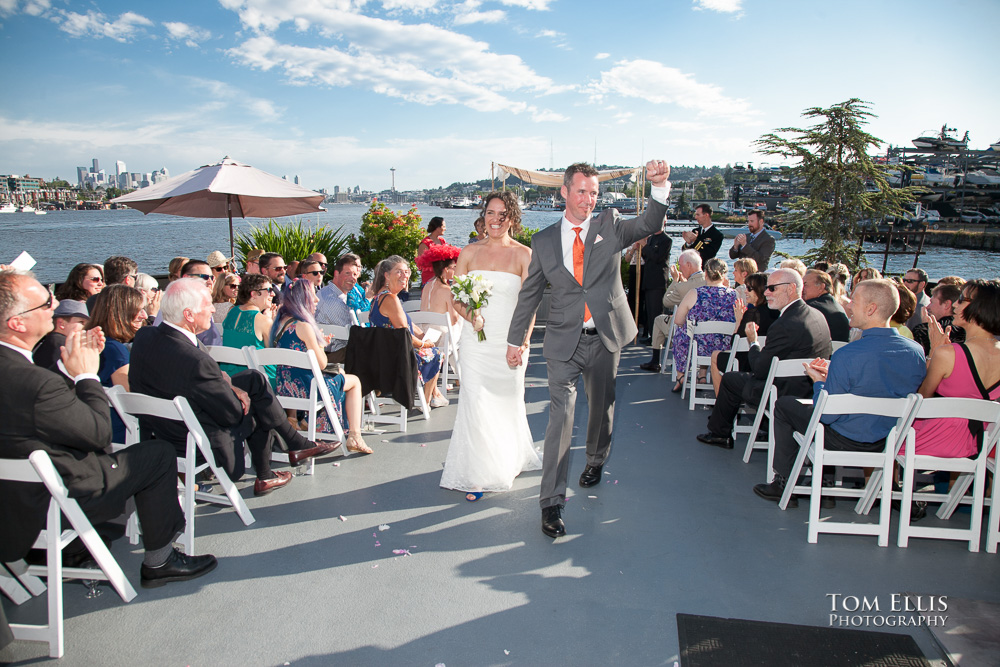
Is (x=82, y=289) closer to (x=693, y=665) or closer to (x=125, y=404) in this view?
(x=125, y=404)

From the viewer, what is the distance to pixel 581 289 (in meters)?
3.39

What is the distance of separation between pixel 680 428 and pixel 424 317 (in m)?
2.72

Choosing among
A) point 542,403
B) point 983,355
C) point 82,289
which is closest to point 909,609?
point 983,355

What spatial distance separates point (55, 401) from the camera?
232cm

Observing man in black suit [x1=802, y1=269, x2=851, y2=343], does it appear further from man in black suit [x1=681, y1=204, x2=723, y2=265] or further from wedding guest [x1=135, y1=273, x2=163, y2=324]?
wedding guest [x1=135, y1=273, x2=163, y2=324]

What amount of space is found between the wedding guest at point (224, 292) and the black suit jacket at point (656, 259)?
5274 millimetres

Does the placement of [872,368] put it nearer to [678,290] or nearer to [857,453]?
[857,453]

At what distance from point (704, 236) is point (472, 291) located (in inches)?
222

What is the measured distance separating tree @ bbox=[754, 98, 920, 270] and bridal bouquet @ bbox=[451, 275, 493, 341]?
9.26 metres

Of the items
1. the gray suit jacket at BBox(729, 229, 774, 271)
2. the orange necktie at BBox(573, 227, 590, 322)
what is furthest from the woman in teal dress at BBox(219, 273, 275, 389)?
the gray suit jacket at BBox(729, 229, 774, 271)

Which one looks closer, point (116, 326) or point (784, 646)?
point (784, 646)

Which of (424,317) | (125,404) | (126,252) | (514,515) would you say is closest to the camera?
(125,404)

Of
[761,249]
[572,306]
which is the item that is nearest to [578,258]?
[572,306]

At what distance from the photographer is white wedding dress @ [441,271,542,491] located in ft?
12.9
